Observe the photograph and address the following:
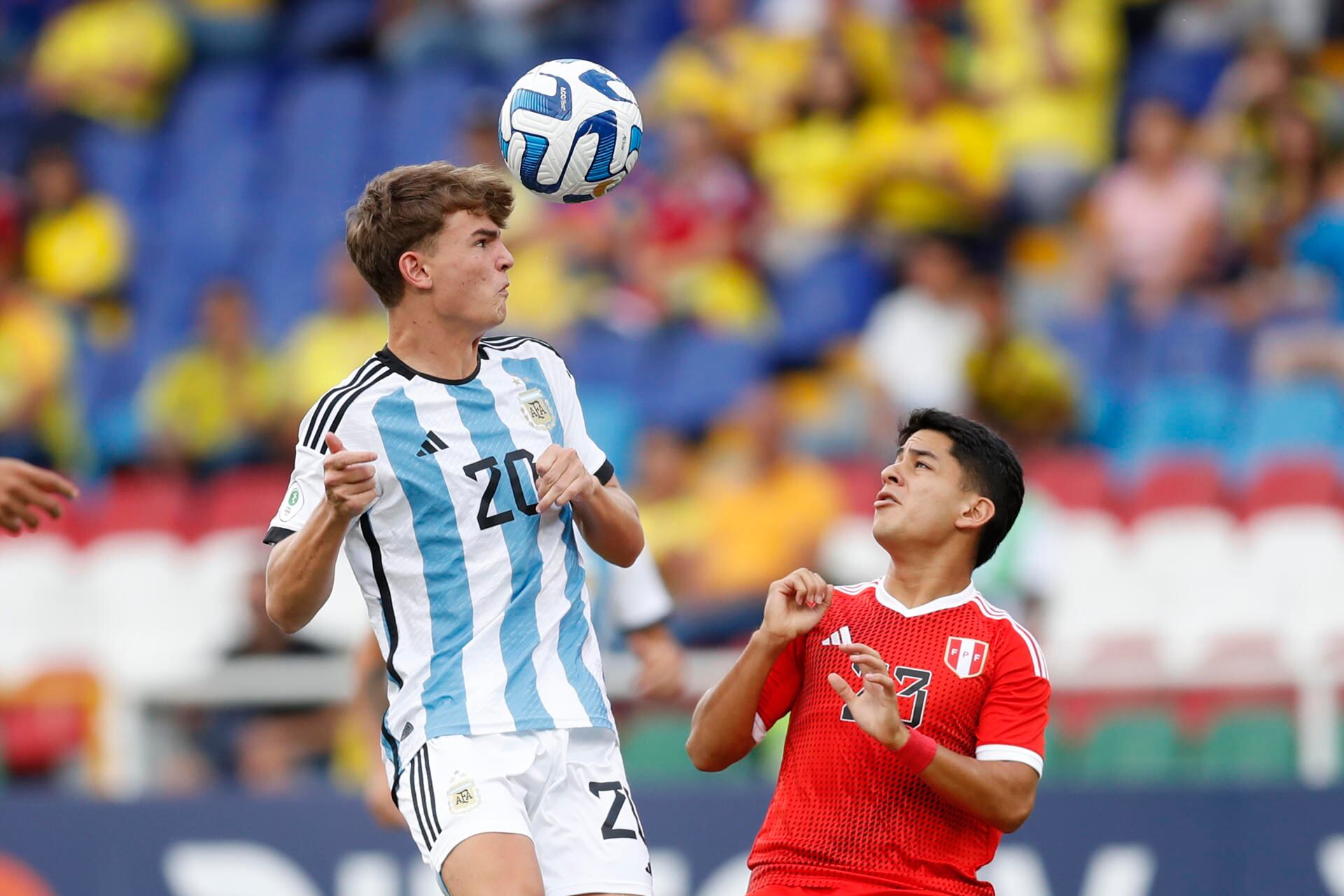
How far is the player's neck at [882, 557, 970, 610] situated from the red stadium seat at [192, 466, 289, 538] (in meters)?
6.34

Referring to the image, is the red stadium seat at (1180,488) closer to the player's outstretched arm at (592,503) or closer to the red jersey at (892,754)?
the red jersey at (892,754)

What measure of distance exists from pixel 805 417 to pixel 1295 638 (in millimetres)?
2972

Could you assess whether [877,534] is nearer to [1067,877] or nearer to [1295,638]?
[1067,877]

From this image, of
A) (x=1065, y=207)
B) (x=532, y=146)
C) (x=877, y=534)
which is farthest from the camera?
(x=1065, y=207)

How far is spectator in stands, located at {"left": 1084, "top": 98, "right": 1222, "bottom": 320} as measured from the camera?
10.1 meters

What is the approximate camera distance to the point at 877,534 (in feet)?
14.8

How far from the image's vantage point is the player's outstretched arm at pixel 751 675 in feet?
14.2

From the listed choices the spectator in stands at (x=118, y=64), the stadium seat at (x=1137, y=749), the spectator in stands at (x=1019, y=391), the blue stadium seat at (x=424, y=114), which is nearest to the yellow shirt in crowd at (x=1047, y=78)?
the spectator in stands at (x=1019, y=391)

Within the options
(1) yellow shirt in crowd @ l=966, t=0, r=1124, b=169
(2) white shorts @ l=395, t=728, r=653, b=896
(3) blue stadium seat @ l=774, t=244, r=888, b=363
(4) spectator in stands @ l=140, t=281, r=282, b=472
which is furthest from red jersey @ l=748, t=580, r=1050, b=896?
(4) spectator in stands @ l=140, t=281, r=282, b=472

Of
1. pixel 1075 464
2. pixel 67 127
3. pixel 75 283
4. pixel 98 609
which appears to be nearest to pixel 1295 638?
pixel 1075 464

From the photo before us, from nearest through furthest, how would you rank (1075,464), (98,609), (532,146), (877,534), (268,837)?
(877,534) → (532,146) → (268,837) → (1075,464) → (98,609)

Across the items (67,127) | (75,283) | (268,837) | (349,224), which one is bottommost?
(268,837)

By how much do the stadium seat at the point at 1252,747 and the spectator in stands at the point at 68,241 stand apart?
26.7 feet

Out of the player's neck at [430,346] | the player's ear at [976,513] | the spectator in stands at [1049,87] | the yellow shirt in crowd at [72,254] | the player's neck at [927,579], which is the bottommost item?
the player's neck at [927,579]
